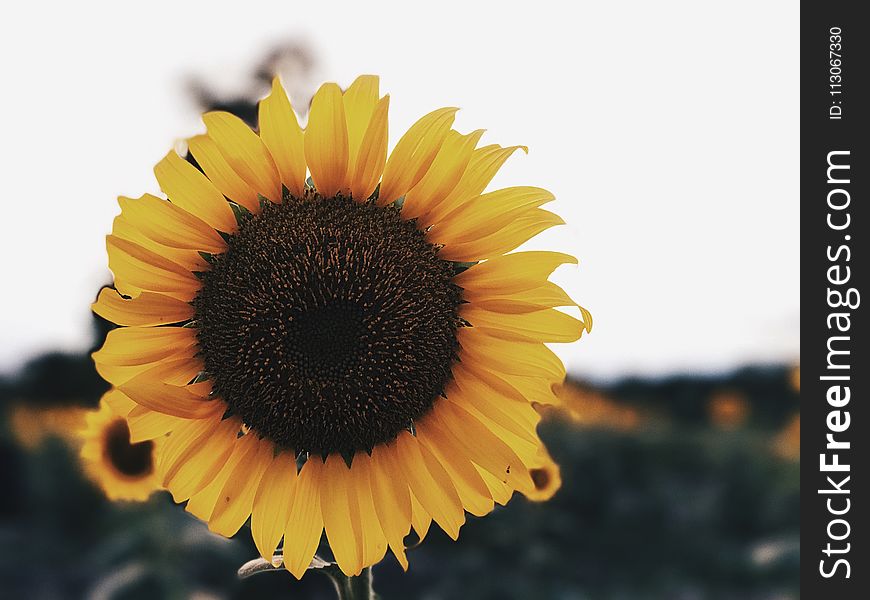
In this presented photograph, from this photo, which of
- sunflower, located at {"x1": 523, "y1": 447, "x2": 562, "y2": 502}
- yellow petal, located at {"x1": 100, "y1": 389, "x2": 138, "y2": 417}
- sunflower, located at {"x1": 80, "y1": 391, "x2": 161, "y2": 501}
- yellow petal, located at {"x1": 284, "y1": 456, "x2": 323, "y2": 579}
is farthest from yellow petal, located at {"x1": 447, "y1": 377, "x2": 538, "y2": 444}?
sunflower, located at {"x1": 80, "y1": 391, "x2": 161, "y2": 501}

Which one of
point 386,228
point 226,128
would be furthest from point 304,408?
point 226,128

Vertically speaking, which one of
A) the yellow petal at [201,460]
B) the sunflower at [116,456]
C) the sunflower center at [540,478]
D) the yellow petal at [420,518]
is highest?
the yellow petal at [201,460]

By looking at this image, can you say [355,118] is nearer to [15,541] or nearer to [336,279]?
[336,279]

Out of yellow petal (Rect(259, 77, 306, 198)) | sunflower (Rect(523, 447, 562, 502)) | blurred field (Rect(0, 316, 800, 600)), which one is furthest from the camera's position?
blurred field (Rect(0, 316, 800, 600))

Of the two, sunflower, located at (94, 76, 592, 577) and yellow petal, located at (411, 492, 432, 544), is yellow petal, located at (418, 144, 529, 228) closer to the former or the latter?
sunflower, located at (94, 76, 592, 577)

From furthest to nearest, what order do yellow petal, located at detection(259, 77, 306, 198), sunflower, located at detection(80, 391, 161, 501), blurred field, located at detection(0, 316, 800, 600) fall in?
blurred field, located at detection(0, 316, 800, 600), sunflower, located at detection(80, 391, 161, 501), yellow petal, located at detection(259, 77, 306, 198)

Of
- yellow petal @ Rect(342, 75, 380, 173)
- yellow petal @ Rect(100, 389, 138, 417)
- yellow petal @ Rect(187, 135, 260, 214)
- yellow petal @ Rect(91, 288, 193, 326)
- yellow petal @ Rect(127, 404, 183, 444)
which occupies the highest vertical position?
yellow petal @ Rect(342, 75, 380, 173)

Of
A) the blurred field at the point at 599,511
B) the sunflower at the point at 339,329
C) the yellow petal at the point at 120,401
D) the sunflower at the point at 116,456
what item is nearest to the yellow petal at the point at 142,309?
the sunflower at the point at 339,329

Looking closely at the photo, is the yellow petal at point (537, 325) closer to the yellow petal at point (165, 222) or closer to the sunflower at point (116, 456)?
the yellow petal at point (165, 222)

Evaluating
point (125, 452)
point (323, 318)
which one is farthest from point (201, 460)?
point (125, 452)
